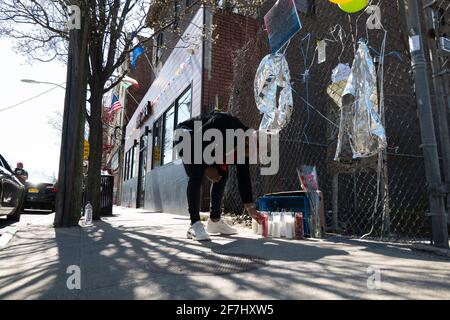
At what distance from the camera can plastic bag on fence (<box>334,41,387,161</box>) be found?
14.7 feet

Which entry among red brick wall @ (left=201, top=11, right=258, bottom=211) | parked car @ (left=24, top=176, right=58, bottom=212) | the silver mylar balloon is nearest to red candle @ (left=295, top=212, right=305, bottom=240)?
the silver mylar balloon

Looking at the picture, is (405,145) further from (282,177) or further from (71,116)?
(71,116)

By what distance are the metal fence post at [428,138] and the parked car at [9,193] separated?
22.7 ft

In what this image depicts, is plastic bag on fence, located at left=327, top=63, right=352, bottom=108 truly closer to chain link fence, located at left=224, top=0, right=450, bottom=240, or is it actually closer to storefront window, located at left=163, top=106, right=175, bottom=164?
chain link fence, located at left=224, top=0, right=450, bottom=240

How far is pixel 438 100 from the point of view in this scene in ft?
13.8

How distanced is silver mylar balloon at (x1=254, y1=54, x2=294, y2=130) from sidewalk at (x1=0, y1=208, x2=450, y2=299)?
119 inches

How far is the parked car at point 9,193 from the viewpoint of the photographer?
704 centimetres

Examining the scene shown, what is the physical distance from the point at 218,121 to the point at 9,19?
8.22m

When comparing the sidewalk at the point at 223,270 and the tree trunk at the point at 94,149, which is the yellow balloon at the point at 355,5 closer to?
the sidewalk at the point at 223,270

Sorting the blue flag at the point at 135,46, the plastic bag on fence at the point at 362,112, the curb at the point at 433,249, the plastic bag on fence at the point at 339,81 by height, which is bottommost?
the curb at the point at 433,249

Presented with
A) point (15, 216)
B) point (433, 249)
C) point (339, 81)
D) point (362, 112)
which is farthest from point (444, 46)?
point (15, 216)

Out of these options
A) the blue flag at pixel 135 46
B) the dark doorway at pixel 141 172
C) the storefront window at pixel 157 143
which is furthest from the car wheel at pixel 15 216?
the dark doorway at pixel 141 172
